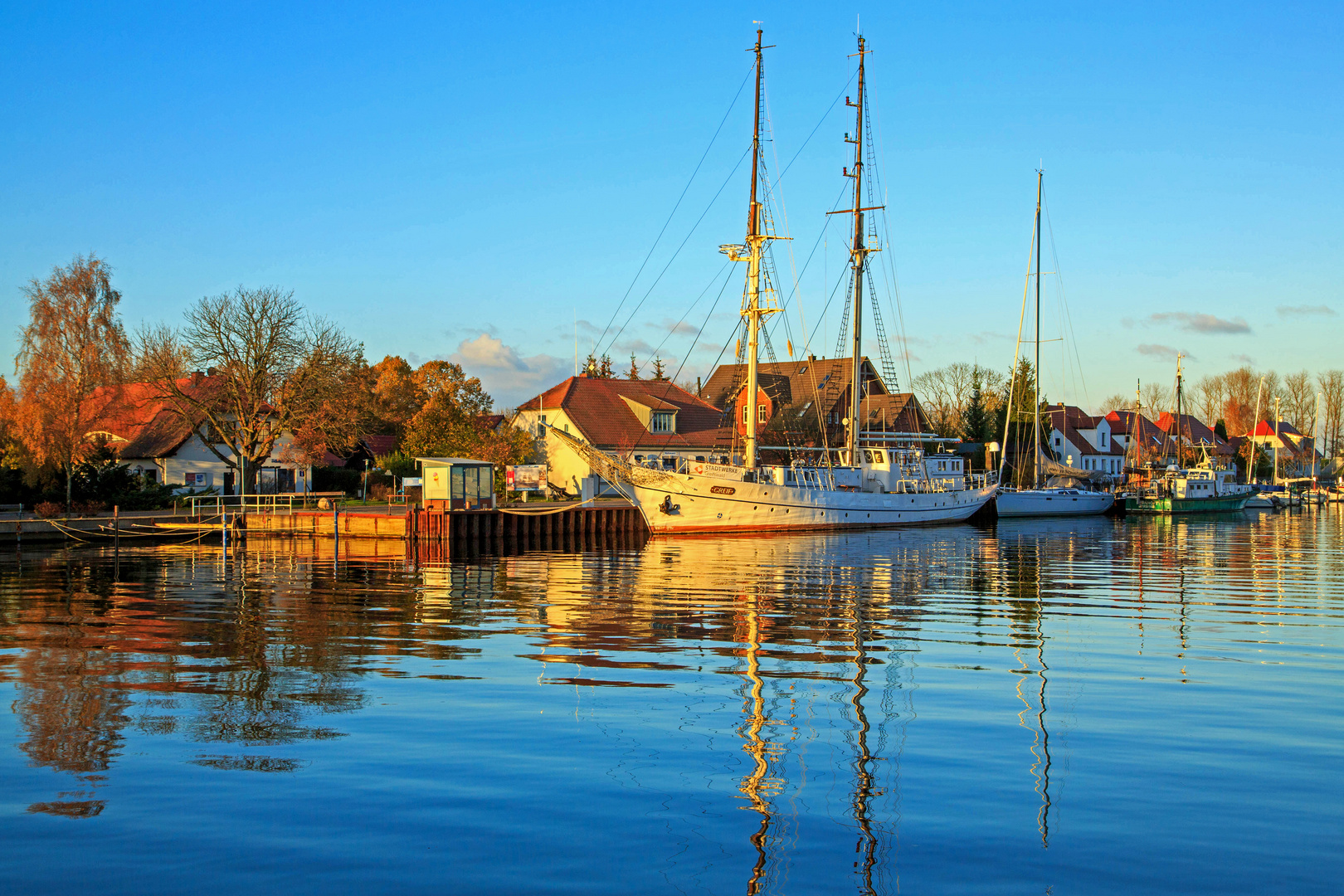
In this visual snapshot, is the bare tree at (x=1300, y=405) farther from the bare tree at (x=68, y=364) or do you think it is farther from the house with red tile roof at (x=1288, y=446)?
the bare tree at (x=68, y=364)

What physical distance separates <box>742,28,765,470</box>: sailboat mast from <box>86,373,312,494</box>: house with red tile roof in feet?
88.9

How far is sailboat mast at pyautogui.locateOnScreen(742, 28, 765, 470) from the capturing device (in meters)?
48.3

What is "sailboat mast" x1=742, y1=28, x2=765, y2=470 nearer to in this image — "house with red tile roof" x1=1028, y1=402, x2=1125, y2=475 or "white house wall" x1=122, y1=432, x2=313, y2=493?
"white house wall" x1=122, y1=432, x2=313, y2=493

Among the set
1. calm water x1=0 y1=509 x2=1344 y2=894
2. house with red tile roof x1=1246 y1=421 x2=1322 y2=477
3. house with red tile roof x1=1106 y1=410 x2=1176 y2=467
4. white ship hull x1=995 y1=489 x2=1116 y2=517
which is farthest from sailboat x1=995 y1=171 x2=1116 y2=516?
house with red tile roof x1=1246 y1=421 x2=1322 y2=477

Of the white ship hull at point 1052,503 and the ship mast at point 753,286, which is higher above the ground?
the ship mast at point 753,286

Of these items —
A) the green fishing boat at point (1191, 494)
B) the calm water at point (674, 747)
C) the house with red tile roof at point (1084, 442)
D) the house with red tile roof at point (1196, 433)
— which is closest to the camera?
the calm water at point (674, 747)

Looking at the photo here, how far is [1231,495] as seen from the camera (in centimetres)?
8481

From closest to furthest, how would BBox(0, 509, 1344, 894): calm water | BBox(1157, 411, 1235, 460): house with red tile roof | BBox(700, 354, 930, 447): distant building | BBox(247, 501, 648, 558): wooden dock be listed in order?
BBox(0, 509, 1344, 894): calm water, BBox(247, 501, 648, 558): wooden dock, BBox(700, 354, 930, 447): distant building, BBox(1157, 411, 1235, 460): house with red tile roof

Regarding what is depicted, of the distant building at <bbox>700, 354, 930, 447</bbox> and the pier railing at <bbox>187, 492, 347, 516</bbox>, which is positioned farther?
the distant building at <bbox>700, 354, 930, 447</bbox>

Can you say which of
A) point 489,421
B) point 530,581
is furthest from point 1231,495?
point 530,581

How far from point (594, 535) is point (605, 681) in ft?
113

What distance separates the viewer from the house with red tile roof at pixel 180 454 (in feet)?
190

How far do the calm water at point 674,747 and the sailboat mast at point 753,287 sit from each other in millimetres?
26632

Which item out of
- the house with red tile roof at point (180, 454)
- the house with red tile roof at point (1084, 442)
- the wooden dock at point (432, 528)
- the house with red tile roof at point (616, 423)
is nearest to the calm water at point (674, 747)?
the wooden dock at point (432, 528)
